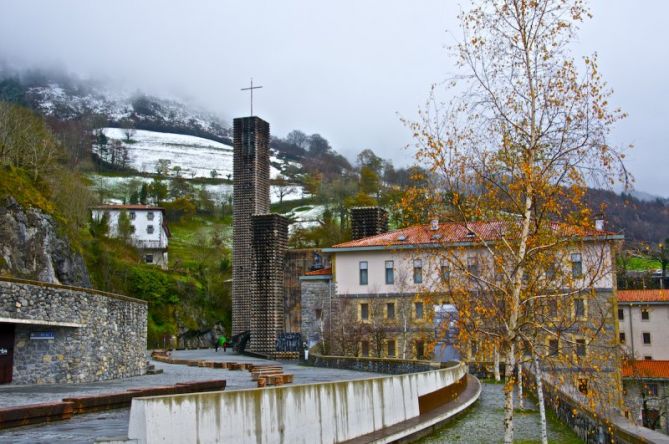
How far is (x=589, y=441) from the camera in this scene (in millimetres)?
12742

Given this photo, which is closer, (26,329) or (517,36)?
(517,36)

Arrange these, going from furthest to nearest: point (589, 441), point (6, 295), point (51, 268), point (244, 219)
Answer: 1. point (244, 219)
2. point (51, 268)
3. point (6, 295)
4. point (589, 441)

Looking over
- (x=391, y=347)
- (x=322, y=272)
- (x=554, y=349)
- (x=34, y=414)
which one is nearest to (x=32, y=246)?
(x=322, y=272)

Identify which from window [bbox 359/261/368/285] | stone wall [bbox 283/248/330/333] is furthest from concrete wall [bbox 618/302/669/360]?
stone wall [bbox 283/248/330/333]

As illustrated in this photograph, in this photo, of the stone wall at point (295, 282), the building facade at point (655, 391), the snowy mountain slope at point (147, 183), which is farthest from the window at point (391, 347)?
the snowy mountain slope at point (147, 183)

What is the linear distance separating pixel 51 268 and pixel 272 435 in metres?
34.0

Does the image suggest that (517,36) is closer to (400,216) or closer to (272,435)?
(400,216)

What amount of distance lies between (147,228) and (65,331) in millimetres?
69503

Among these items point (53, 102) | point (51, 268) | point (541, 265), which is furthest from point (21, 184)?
point (53, 102)

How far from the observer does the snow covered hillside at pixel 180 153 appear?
150875mm

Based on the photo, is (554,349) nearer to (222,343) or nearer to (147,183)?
(222,343)

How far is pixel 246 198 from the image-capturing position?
198 ft

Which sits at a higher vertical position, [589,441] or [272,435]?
[272,435]

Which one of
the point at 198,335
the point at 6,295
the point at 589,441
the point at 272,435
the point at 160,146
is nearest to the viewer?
the point at 272,435
